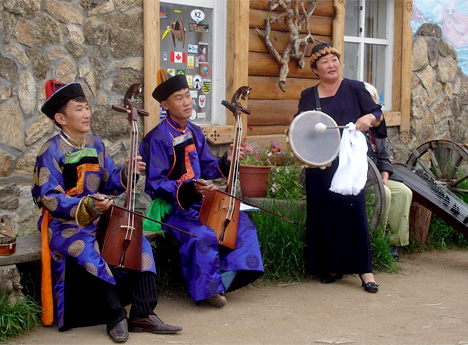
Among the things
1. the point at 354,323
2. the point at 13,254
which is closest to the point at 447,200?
the point at 354,323

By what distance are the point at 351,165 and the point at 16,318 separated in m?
2.31

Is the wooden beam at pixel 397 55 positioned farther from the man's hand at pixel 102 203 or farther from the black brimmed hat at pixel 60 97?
the man's hand at pixel 102 203

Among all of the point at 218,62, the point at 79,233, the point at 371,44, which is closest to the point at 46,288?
the point at 79,233

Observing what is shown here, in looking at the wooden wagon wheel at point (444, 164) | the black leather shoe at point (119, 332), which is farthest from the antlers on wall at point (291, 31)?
the black leather shoe at point (119, 332)

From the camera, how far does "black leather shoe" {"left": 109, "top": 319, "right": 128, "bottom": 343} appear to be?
3.79 meters

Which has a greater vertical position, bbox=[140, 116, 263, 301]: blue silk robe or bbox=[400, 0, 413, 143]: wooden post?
bbox=[400, 0, 413, 143]: wooden post

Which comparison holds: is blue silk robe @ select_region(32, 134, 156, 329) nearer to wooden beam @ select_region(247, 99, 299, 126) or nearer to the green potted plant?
the green potted plant

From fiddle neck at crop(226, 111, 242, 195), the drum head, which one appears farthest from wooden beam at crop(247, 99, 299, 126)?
fiddle neck at crop(226, 111, 242, 195)

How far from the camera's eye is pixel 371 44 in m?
8.11

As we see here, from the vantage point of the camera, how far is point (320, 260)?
203 inches

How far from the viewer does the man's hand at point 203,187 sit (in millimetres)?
4355

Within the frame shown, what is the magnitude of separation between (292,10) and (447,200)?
2.28 m

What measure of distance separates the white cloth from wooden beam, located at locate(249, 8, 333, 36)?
6.65 ft

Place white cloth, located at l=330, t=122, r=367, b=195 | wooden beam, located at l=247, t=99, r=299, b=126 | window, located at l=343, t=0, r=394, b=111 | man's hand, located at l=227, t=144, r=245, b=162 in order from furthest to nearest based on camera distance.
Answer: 1. window, located at l=343, t=0, r=394, b=111
2. wooden beam, located at l=247, t=99, r=299, b=126
3. white cloth, located at l=330, t=122, r=367, b=195
4. man's hand, located at l=227, t=144, r=245, b=162
